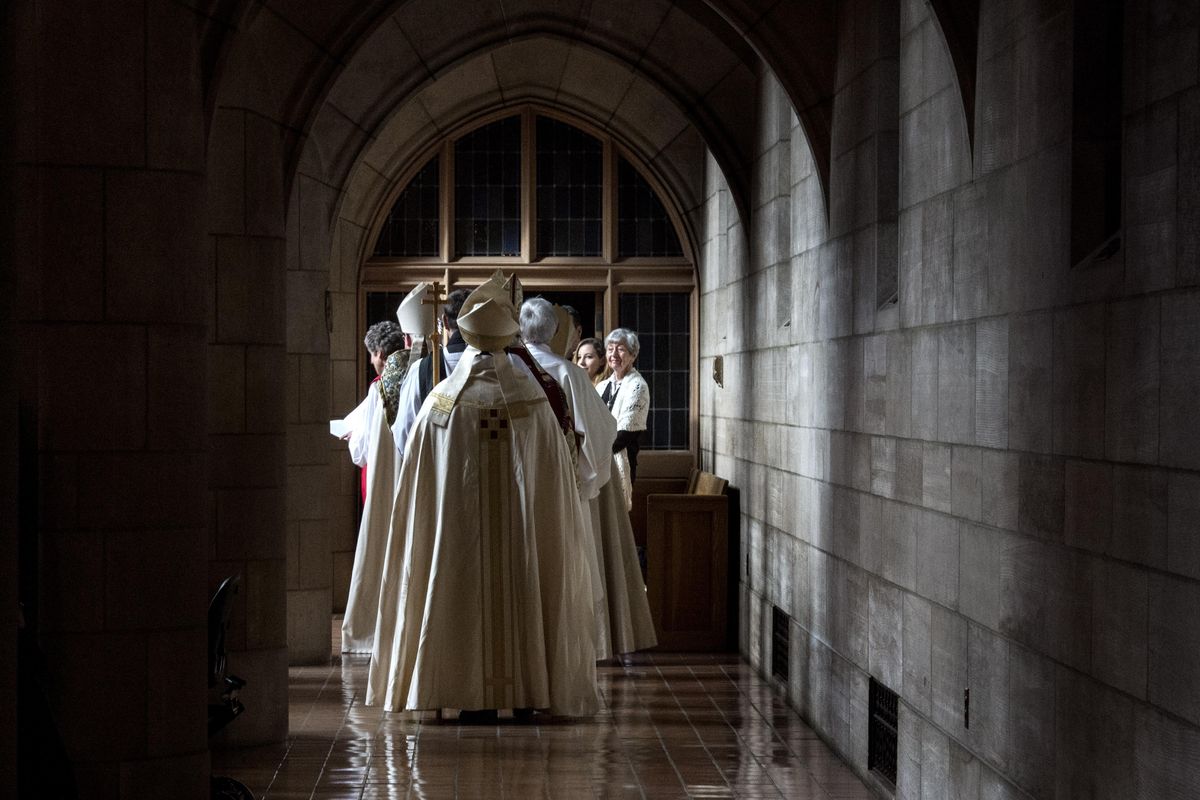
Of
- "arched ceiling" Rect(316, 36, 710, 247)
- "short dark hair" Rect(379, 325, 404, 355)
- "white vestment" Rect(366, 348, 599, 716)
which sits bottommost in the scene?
"white vestment" Rect(366, 348, 599, 716)

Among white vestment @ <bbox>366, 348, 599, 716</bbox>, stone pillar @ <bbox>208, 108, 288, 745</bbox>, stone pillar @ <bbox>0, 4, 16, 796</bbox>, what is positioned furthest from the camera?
white vestment @ <bbox>366, 348, 599, 716</bbox>

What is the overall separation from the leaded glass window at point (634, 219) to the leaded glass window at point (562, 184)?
0.55 ft

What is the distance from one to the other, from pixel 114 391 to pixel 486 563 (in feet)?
7.51

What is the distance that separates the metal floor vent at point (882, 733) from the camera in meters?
5.15

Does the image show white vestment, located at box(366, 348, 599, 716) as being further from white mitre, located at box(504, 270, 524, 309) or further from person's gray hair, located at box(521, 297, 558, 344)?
person's gray hair, located at box(521, 297, 558, 344)

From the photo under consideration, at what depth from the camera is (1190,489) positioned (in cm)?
287

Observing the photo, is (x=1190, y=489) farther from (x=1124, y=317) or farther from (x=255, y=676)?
(x=255, y=676)

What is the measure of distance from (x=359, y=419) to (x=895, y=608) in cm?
401

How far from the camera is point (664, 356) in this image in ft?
36.2

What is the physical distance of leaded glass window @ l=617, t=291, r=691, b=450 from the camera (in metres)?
11.0

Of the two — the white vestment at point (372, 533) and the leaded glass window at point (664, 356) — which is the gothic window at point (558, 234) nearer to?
the leaded glass window at point (664, 356)

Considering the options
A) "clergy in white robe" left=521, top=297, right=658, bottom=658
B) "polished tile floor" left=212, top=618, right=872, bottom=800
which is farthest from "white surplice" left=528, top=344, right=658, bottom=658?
"polished tile floor" left=212, top=618, right=872, bottom=800

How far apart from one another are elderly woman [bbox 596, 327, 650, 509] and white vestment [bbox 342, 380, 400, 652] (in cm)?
127

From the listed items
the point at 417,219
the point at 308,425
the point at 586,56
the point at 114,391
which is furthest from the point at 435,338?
the point at 417,219
